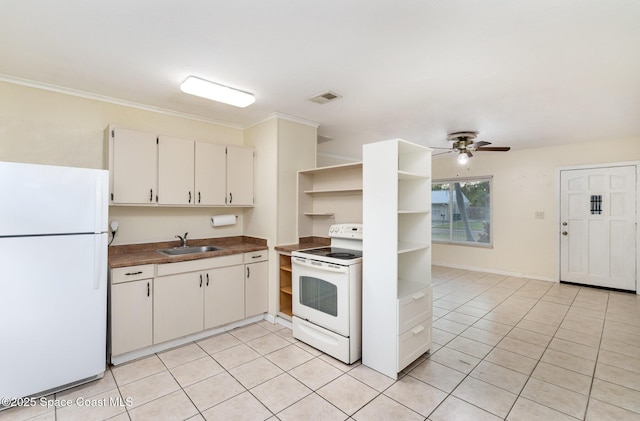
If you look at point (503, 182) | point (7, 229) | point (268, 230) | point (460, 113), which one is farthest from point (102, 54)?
point (503, 182)

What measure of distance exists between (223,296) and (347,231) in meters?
1.51

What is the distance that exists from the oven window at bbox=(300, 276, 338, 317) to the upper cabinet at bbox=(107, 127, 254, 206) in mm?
1364

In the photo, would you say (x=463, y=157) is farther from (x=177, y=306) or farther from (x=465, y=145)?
(x=177, y=306)

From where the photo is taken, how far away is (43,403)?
2.05m

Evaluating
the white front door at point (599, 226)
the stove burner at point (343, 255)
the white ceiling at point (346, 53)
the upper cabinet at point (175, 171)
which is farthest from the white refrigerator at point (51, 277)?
the white front door at point (599, 226)

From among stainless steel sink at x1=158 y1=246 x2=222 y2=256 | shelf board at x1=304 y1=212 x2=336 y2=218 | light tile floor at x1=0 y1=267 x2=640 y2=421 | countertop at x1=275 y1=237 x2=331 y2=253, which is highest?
shelf board at x1=304 y1=212 x2=336 y2=218

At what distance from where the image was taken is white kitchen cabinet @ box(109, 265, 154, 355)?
8.25ft

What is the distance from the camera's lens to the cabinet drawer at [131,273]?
8.27 feet

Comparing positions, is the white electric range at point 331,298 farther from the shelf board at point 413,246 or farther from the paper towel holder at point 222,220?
the paper towel holder at point 222,220

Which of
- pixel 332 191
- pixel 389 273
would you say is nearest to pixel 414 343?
pixel 389 273

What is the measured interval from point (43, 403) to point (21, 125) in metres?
2.24

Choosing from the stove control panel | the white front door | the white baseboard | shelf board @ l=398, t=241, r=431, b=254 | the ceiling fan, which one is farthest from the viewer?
the white baseboard

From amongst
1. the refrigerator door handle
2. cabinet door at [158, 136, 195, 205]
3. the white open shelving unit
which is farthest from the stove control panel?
the refrigerator door handle

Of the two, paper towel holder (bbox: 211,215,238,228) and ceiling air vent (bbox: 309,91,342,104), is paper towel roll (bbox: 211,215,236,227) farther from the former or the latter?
ceiling air vent (bbox: 309,91,342,104)
